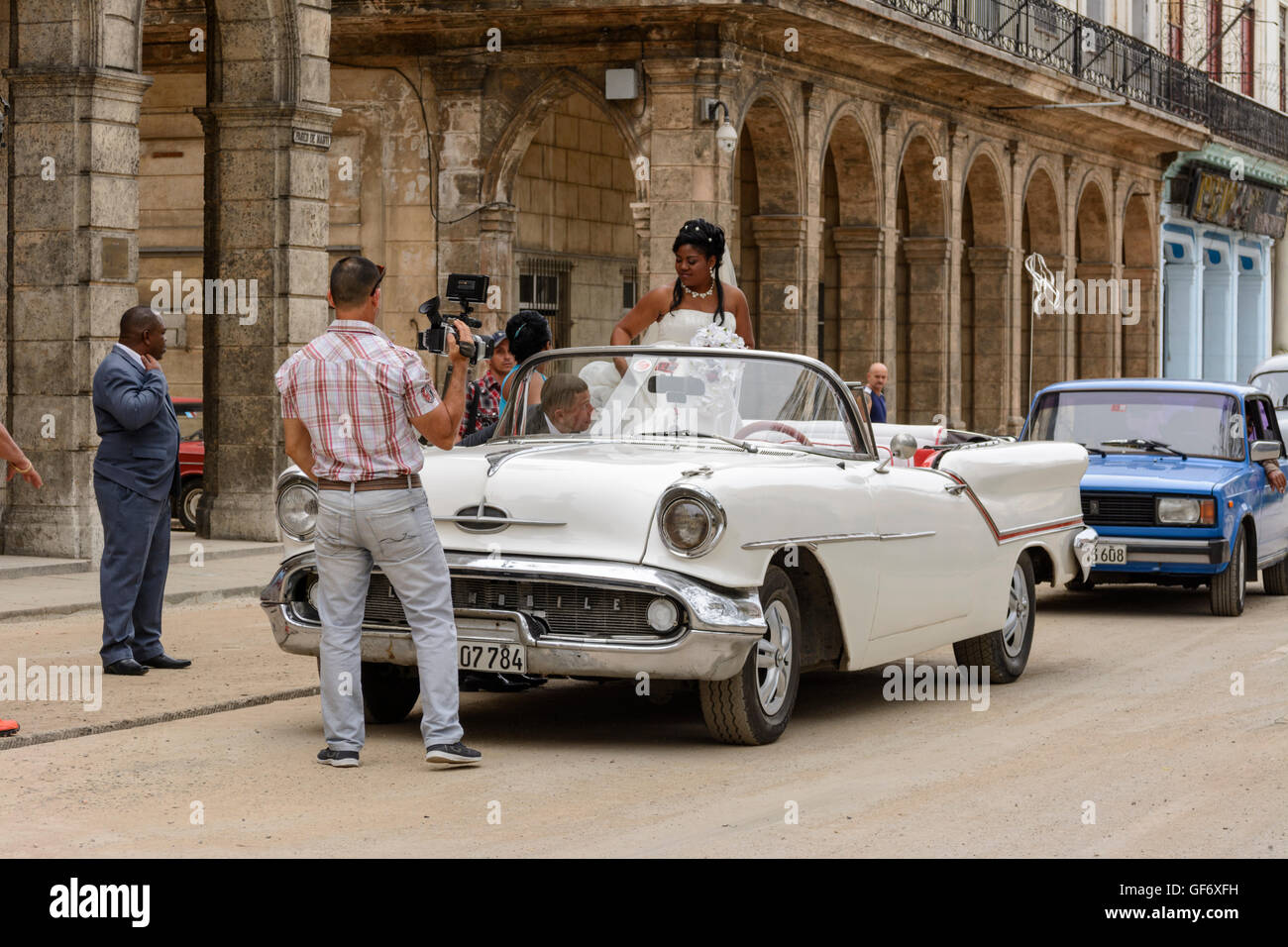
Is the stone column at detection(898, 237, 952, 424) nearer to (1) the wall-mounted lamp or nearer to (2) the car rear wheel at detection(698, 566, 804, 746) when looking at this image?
(1) the wall-mounted lamp

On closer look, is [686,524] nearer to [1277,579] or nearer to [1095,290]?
[1277,579]

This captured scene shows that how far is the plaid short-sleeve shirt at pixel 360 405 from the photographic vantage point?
767cm

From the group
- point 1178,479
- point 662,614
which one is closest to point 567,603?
point 662,614

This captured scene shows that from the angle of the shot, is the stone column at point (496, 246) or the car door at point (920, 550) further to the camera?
the stone column at point (496, 246)

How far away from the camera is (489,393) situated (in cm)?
1059

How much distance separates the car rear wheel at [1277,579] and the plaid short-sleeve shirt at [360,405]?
9.85 metres

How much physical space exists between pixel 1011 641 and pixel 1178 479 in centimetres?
397

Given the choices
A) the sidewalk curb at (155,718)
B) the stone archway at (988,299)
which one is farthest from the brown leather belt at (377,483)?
the stone archway at (988,299)

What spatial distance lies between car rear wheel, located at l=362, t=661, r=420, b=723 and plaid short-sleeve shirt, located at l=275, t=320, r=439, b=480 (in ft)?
4.18

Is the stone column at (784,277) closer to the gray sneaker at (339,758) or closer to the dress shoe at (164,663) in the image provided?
the dress shoe at (164,663)

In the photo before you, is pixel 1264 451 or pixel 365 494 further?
pixel 1264 451
